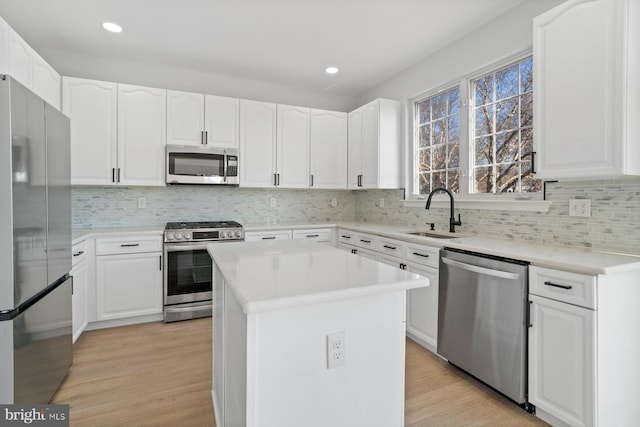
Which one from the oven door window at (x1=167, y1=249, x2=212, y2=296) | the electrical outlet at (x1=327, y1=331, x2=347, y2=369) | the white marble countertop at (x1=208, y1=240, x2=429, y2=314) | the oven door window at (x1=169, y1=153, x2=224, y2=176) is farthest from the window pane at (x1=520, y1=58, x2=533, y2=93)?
the oven door window at (x1=167, y1=249, x2=212, y2=296)

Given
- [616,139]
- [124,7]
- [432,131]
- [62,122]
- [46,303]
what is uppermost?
[124,7]

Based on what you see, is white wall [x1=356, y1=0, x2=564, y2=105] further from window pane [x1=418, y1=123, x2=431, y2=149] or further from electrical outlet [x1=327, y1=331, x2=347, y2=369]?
electrical outlet [x1=327, y1=331, x2=347, y2=369]

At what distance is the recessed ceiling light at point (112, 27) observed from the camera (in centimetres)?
280

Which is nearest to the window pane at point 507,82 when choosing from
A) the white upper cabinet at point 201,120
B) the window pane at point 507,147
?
the window pane at point 507,147

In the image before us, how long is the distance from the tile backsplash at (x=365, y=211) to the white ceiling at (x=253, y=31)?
141cm

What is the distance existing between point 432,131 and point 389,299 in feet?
8.96

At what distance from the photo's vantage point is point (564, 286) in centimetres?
169

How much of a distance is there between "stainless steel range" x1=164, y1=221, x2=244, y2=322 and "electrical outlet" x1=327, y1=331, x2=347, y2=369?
2457mm

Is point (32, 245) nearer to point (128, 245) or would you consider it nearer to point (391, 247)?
point (128, 245)

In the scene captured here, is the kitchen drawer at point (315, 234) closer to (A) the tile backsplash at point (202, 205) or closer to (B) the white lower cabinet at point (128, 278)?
(A) the tile backsplash at point (202, 205)

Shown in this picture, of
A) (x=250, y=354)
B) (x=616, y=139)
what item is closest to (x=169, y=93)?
(x=250, y=354)

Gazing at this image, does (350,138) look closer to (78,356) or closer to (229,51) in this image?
(229,51)

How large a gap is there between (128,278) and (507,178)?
139 inches

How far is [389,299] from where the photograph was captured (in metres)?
1.27
